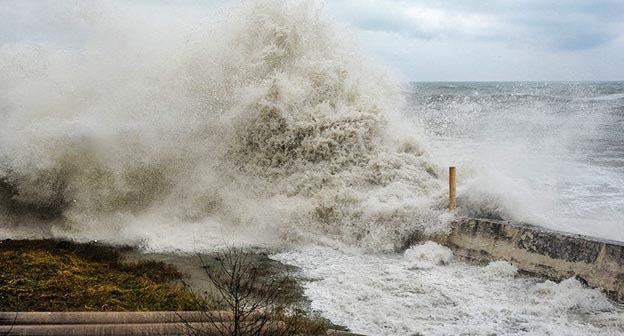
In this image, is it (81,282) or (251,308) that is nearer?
(251,308)

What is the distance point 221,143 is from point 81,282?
5260mm

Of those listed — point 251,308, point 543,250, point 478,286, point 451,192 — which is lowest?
point 478,286

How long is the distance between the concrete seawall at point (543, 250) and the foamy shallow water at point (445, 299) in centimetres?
21

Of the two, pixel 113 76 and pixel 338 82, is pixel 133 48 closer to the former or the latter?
pixel 113 76

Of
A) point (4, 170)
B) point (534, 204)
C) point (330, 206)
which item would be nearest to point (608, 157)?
point (534, 204)

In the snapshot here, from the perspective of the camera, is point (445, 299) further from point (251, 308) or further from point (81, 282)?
point (81, 282)

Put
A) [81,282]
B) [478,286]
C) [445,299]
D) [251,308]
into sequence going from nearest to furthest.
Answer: [251,308], [81,282], [445,299], [478,286]

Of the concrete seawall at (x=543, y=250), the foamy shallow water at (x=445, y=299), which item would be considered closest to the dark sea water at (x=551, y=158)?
the concrete seawall at (x=543, y=250)

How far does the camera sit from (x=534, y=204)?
32.2ft

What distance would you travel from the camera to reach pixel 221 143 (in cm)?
1128

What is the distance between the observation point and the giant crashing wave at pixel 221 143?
32.3ft

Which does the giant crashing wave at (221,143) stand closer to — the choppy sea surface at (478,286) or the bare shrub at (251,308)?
the choppy sea surface at (478,286)

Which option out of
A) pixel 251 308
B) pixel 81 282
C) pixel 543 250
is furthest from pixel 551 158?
pixel 81 282

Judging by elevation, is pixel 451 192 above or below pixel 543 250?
above
